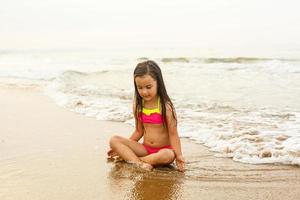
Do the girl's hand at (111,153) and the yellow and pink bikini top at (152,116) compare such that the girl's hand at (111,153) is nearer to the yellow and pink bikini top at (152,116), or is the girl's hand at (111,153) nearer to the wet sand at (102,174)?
the wet sand at (102,174)

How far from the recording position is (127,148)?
424 centimetres

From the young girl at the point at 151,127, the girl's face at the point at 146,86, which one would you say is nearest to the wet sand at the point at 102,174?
the young girl at the point at 151,127

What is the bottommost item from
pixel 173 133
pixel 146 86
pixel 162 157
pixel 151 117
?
pixel 162 157

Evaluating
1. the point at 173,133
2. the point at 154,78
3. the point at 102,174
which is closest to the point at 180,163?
the point at 173,133

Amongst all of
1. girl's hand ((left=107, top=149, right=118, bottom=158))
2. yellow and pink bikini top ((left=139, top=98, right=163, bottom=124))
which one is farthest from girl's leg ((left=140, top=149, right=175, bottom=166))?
girl's hand ((left=107, top=149, right=118, bottom=158))

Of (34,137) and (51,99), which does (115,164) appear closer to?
(34,137)

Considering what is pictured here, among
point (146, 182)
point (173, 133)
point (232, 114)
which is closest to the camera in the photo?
point (146, 182)

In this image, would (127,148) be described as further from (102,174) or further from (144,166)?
(102,174)

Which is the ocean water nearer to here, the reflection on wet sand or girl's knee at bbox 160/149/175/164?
girl's knee at bbox 160/149/175/164

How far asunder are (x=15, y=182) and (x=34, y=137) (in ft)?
6.07

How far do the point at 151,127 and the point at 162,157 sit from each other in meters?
0.44

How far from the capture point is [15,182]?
135 inches

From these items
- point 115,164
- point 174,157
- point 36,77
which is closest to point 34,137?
point 115,164

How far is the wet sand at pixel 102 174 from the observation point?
10.4 ft
